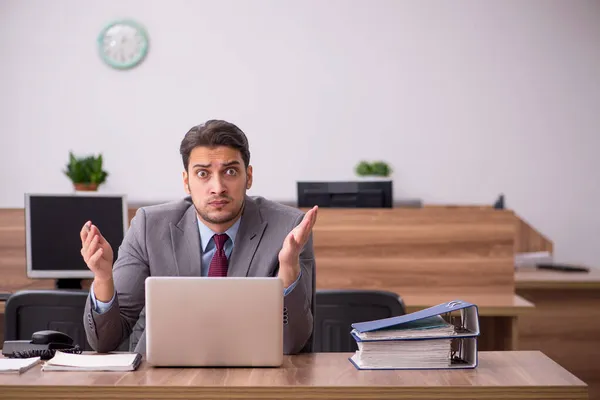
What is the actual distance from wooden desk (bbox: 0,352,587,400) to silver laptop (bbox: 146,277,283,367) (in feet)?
0.14

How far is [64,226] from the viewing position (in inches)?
132

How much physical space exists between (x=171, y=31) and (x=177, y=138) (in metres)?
0.83

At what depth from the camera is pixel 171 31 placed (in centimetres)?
581

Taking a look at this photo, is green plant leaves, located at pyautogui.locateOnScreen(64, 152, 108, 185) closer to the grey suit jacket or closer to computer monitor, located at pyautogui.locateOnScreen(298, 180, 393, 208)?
computer monitor, located at pyautogui.locateOnScreen(298, 180, 393, 208)

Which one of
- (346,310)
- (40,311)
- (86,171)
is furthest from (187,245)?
(86,171)

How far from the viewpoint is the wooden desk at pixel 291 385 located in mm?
1544

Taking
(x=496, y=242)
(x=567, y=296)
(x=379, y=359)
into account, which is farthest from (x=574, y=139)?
(x=379, y=359)

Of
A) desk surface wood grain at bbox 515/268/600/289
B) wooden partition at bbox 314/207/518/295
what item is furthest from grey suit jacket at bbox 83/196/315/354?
desk surface wood grain at bbox 515/268/600/289

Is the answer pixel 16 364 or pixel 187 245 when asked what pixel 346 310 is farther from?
pixel 16 364

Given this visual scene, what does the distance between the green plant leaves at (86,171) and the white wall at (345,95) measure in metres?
1.74

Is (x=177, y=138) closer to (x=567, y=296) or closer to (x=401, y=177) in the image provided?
(x=401, y=177)

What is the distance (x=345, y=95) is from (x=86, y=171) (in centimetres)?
242

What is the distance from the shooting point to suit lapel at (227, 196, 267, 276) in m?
2.18

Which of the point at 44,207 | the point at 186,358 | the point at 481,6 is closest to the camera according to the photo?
the point at 186,358
